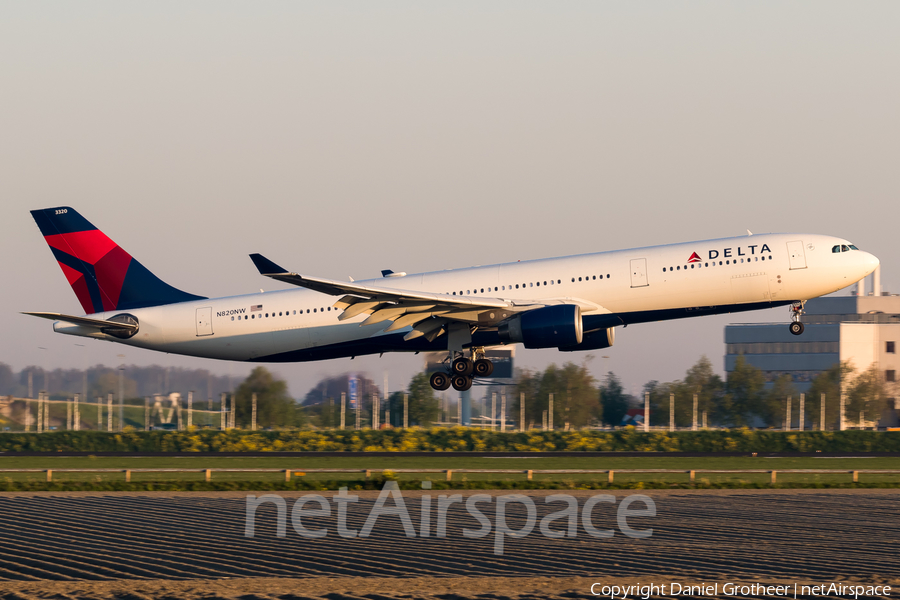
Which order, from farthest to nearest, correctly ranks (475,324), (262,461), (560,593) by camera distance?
(262,461) → (475,324) → (560,593)

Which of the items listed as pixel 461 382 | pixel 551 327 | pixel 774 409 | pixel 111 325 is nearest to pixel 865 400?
pixel 774 409

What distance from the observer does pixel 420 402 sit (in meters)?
100

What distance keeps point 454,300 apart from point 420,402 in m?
62.8

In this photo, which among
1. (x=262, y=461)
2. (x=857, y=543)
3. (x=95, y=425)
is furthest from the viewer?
(x=95, y=425)

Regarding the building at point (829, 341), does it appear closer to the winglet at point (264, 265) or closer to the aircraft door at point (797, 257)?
the aircraft door at point (797, 257)

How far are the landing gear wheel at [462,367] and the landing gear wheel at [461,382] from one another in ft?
0.49

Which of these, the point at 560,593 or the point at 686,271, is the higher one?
the point at 686,271

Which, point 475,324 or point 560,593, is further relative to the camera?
point 475,324

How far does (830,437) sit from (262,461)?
3811 cm

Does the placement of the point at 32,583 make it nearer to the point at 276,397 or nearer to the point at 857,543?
the point at 857,543

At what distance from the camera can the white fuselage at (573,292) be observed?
37.5m

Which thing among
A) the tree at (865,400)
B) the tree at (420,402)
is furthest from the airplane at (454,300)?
the tree at (865,400)

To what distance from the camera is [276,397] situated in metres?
82.4

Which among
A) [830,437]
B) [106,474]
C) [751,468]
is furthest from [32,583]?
[830,437]
